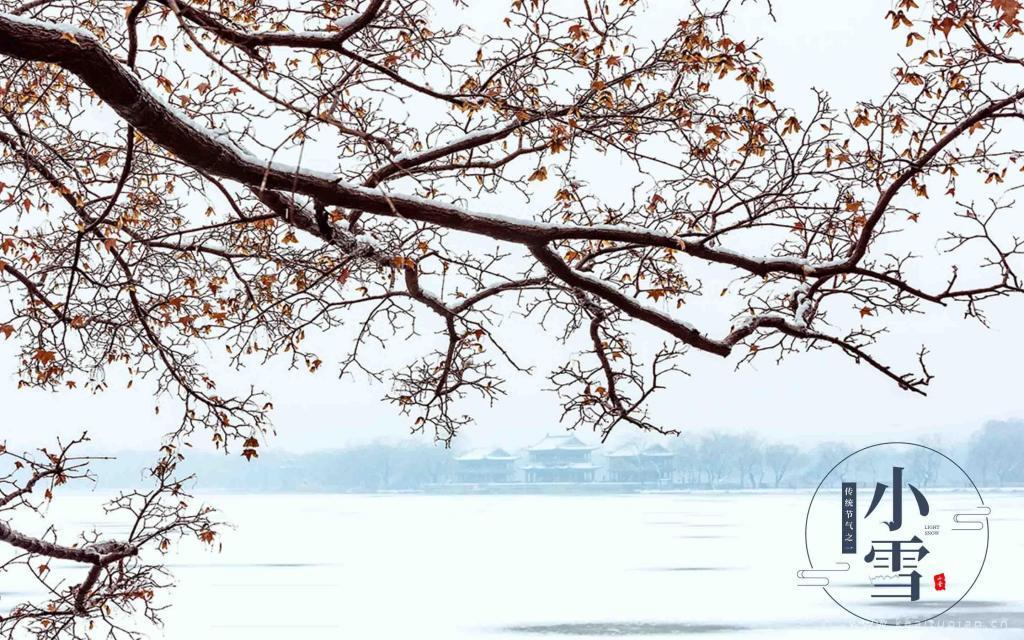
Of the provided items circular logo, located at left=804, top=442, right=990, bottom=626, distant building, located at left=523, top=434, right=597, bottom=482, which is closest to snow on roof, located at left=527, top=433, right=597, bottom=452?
distant building, located at left=523, top=434, right=597, bottom=482

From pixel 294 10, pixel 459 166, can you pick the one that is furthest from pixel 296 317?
pixel 294 10

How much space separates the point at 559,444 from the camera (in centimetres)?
6812

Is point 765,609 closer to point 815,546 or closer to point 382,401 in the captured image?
point 815,546

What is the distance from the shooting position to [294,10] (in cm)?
585

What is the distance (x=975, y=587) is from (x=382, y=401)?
26.4m

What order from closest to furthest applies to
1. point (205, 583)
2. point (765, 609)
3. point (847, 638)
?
point (847, 638) → point (765, 609) → point (205, 583)

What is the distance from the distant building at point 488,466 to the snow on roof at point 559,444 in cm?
685

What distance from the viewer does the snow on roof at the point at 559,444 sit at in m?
66.9

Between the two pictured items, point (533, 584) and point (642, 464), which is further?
point (642, 464)

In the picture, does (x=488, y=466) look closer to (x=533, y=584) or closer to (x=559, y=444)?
(x=559, y=444)

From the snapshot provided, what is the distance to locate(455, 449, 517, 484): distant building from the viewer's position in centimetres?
7550

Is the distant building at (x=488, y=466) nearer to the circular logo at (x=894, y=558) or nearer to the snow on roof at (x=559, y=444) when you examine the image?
the snow on roof at (x=559, y=444)

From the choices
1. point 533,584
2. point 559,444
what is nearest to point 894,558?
point 533,584

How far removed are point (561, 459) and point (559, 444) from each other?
4.48 ft
